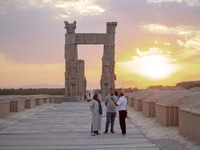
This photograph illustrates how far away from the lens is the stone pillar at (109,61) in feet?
85.1

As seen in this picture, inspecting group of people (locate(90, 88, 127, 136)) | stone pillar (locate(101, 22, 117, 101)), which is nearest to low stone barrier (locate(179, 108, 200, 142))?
group of people (locate(90, 88, 127, 136))

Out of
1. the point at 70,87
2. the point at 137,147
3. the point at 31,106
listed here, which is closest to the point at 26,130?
the point at 137,147

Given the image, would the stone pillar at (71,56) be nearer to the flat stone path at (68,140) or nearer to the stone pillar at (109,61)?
the stone pillar at (109,61)

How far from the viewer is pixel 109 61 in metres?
26.7

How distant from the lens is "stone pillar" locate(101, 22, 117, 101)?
2595 centimetres

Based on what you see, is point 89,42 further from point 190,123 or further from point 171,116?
point 190,123

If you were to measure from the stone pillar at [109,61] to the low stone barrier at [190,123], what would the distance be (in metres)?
17.6

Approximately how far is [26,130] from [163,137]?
4.73 m

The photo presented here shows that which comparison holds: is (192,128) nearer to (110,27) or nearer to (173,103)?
(173,103)

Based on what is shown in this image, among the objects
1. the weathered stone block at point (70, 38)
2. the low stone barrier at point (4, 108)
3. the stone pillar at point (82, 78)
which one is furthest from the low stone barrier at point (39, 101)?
the low stone barrier at point (4, 108)

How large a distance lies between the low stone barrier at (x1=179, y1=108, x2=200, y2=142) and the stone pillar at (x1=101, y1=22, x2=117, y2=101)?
17575mm

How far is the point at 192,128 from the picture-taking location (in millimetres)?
7512

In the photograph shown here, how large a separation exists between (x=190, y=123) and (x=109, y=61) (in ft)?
63.4

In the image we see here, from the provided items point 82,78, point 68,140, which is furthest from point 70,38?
point 68,140
